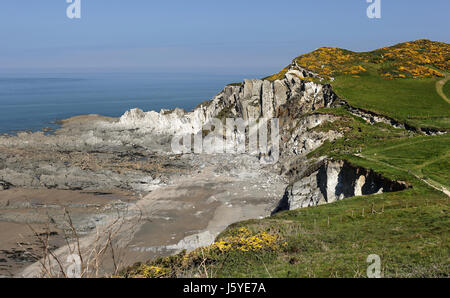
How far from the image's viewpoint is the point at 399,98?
59031mm

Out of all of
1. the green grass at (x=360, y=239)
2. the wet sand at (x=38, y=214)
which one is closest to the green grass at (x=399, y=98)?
the green grass at (x=360, y=239)

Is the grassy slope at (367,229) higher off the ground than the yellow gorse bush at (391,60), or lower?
lower

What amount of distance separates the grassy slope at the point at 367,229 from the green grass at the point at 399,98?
1.84 m

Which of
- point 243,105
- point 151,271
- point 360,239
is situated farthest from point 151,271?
point 243,105

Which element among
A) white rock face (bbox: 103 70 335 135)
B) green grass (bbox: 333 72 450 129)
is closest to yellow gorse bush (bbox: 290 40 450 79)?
green grass (bbox: 333 72 450 129)

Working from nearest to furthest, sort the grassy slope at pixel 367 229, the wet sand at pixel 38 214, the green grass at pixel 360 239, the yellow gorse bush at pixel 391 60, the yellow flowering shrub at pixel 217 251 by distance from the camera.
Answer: the green grass at pixel 360 239, the grassy slope at pixel 367 229, the yellow flowering shrub at pixel 217 251, the wet sand at pixel 38 214, the yellow gorse bush at pixel 391 60

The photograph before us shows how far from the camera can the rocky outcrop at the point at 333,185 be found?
3038 centimetres

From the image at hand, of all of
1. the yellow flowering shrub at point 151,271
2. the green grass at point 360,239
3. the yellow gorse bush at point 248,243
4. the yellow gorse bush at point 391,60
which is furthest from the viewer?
the yellow gorse bush at point 391,60

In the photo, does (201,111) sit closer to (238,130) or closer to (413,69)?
(238,130)

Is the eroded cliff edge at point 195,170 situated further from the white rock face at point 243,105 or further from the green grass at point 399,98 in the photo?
the green grass at point 399,98

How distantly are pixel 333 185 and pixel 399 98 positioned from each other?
3392 cm

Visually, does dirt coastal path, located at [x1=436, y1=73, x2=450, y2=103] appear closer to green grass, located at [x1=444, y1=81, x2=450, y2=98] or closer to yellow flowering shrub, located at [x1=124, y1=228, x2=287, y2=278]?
green grass, located at [x1=444, y1=81, x2=450, y2=98]

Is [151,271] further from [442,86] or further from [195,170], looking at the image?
[442,86]
